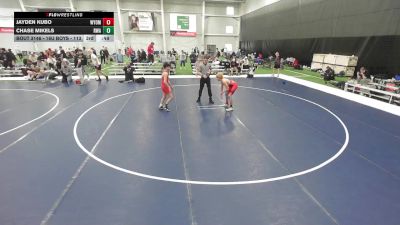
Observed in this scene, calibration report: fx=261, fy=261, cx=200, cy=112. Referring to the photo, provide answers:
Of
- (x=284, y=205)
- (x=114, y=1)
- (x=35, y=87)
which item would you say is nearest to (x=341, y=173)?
(x=284, y=205)

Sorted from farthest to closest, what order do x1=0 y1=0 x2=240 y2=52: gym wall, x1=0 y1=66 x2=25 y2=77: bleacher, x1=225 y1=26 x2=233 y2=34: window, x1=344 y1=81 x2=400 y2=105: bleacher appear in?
x1=225 y1=26 x2=233 y2=34: window < x1=0 y1=0 x2=240 y2=52: gym wall < x1=0 y1=66 x2=25 y2=77: bleacher < x1=344 y1=81 x2=400 y2=105: bleacher

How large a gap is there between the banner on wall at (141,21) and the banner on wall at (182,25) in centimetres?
275

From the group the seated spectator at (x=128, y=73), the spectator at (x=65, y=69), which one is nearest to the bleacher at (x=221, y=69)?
the seated spectator at (x=128, y=73)

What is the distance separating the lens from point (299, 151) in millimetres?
6586

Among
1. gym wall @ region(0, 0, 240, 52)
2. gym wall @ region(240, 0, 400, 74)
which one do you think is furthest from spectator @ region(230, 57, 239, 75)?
gym wall @ region(0, 0, 240, 52)

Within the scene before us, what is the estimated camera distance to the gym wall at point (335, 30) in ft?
47.8

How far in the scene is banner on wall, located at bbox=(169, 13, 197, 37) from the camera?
1410 inches

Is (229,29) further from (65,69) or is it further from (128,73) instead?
(65,69)

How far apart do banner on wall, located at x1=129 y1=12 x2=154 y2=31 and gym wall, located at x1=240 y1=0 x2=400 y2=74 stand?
1441 cm

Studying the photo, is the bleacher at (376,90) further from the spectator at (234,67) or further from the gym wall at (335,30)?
the spectator at (234,67)

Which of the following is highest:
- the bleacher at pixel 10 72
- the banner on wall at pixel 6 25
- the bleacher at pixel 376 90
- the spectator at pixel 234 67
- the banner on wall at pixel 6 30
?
the banner on wall at pixel 6 25
